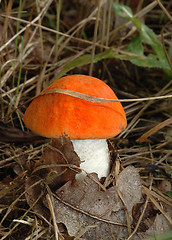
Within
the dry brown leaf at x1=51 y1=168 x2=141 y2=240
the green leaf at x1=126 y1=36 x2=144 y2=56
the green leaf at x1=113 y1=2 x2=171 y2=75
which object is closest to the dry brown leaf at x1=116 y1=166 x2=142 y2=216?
the dry brown leaf at x1=51 y1=168 x2=141 y2=240

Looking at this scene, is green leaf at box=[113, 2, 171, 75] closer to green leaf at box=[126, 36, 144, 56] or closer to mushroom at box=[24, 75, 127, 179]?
green leaf at box=[126, 36, 144, 56]

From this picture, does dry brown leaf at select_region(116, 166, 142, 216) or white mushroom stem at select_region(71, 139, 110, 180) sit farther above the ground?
white mushroom stem at select_region(71, 139, 110, 180)

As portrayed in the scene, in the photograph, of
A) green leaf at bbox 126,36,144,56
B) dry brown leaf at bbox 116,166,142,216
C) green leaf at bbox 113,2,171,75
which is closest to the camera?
dry brown leaf at bbox 116,166,142,216

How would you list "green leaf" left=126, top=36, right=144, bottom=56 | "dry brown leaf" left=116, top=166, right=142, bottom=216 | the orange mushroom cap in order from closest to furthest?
1. the orange mushroom cap
2. "dry brown leaf" left=116, top=166, right=142, bottom=216
3. "green leaf" left=126, top=36, right=144, bottom=56

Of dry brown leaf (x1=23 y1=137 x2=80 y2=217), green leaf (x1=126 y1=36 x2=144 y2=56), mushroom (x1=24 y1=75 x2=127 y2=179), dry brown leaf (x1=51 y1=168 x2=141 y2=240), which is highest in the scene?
green leaf (x1=126 y1=36 x2=144 y2=56)

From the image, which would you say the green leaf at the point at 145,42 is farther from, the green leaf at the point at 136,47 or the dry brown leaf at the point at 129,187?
the dry brown leaf at the point at 129,187

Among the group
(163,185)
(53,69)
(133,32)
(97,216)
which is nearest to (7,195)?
(97,216)

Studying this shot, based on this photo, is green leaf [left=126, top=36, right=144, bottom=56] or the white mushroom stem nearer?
the white mushroom stem

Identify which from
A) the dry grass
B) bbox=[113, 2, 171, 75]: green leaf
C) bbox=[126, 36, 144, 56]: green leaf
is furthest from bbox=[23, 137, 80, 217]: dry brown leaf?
bbox=[126, 36, 144, 56]: green leaf
